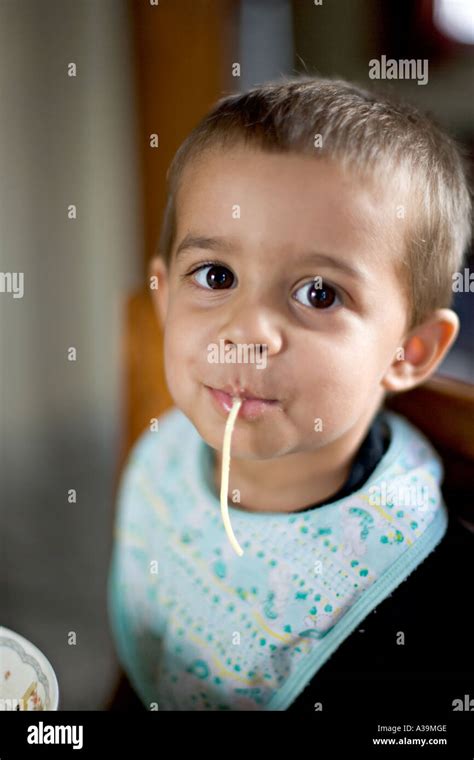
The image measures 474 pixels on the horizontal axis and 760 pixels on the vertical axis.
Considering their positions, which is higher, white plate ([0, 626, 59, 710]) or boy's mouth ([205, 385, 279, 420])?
boy's mouth ([205, 385, 279, 420])

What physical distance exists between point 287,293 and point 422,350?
175 millimetres

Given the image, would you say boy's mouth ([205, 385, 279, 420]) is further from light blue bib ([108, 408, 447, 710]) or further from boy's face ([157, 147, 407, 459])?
light blue bib ([108, 408, 447, 710])

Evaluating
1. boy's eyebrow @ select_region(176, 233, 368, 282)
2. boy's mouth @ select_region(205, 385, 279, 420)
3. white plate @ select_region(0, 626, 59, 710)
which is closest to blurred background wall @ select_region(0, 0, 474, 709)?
white plate @ select_region(0, 626, 59, 710)

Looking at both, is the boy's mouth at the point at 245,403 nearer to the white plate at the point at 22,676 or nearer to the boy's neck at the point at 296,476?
the boy's neck at the point at 296,476

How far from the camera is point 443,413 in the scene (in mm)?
835

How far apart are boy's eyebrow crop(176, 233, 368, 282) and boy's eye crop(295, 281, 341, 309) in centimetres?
2

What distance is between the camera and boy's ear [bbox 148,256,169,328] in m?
0.82

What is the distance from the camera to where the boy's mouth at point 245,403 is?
729 millimetres

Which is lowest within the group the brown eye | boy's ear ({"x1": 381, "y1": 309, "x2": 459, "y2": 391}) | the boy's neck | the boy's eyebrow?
the boy's neck

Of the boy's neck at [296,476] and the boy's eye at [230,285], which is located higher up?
the boy's eye at [230,285]

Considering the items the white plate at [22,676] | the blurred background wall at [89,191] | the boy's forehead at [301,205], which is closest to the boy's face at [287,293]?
the boy's forehead at [301,205]

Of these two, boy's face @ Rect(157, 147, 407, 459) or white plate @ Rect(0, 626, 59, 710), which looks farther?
white plate @ Rect(0, 626, 59, 710)

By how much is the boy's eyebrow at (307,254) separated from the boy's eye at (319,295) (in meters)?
0.02

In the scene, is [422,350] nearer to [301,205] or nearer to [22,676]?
[301,205]
